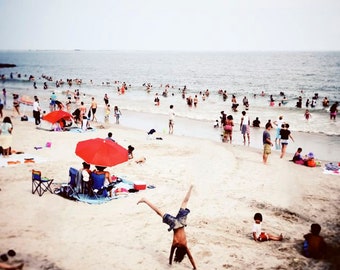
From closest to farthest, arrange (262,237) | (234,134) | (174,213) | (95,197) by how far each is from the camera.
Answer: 1. (262,237)
2. (174,213)
3. (95,197)
4. (234,134)

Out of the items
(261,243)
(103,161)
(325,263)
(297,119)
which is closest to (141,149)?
(103,161)

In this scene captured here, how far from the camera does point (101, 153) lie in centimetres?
845

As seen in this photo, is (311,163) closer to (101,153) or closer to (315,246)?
(315,246)

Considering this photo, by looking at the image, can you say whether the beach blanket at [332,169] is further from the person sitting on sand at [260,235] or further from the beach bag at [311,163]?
the person sitting on sand at [260,235]

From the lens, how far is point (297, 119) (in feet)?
87.8

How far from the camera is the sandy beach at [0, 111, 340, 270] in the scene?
247 inches

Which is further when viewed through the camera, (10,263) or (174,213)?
(174,213)

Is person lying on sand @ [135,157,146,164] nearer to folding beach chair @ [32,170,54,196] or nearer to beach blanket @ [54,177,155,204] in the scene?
beach blanket @ [54,177,155,204]

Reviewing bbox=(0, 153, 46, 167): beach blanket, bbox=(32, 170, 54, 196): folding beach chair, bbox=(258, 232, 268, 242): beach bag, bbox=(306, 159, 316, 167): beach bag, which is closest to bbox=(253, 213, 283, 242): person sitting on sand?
bbox=(258, 232, 268, 242): beach bag

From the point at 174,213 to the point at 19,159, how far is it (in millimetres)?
6962

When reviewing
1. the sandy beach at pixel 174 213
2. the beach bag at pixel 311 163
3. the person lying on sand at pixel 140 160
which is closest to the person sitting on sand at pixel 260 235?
the sandy beach at pixel 174 213

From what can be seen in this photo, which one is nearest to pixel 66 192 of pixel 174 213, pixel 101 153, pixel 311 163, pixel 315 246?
pixel 101 153

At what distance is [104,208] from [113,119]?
17.0 meters

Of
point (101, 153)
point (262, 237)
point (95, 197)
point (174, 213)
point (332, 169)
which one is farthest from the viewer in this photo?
point (332, 169)
